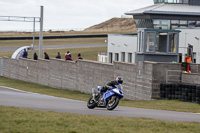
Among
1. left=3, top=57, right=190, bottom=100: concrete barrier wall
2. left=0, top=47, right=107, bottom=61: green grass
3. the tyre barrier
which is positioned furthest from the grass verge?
left=0, top=47, right=107, bottom=61: green grass

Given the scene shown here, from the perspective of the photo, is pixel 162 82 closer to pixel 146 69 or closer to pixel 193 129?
pixel 146 69

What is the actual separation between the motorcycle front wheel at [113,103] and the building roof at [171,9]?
137ft

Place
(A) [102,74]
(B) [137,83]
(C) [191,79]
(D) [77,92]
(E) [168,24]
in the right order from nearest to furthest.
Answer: (C) [191,79] < (B) [137,83] < (A) [102,74] < (D) [77,92] < (E) [168,24]

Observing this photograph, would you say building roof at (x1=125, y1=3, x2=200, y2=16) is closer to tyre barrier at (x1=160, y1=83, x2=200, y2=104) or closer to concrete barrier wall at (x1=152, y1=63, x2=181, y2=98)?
concrete barrier wall at (x1=152, y1=63, x2=181, y2=98)

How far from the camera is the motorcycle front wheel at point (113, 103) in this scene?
17.5 m

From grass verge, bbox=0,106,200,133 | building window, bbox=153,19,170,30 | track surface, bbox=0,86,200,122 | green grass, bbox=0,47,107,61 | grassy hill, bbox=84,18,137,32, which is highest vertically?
grassy hill, bbox=84,18,137,32

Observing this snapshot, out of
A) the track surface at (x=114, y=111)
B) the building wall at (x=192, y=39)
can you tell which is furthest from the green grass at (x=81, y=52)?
the track surface at (x=114, y=111)

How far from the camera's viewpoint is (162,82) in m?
27.0

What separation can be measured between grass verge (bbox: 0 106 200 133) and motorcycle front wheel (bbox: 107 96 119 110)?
3.90 m

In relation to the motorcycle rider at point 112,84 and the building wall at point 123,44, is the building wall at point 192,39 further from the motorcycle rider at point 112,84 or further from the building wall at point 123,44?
the motorcycle rider at point 112,84

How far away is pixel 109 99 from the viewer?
18.0 m

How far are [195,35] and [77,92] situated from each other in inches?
584

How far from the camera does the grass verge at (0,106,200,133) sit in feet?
36.3

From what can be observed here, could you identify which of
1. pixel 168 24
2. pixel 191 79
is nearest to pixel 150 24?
pixel 168 24
